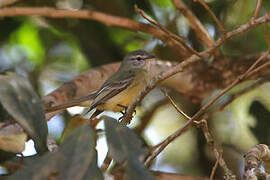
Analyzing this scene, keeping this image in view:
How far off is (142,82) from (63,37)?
148cm

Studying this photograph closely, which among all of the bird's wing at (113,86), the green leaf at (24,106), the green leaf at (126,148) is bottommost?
the green leaf at (126,148)

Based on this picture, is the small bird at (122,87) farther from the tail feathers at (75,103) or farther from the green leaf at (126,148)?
the green leaf at (126,148)

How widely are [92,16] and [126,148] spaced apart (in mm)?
2975

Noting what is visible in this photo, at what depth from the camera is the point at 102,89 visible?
463 cm

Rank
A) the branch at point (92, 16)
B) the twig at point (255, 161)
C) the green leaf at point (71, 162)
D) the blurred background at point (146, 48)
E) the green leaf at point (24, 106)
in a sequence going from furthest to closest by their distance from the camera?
the blurred background at point (146, 48) < the branch at point (92, 16) < the twig at point (255, 161) < the green leaf at point (24, 106) < the green leaf at point (71, 162)

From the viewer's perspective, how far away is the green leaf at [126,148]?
1999 millimetres

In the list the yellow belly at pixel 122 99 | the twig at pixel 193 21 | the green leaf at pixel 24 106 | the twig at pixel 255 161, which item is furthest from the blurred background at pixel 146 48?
the green leaf at pixel 24 106

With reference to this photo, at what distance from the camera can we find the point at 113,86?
185 inches

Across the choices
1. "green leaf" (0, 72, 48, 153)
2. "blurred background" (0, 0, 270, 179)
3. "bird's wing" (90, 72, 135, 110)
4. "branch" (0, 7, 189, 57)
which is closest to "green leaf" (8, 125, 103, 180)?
"green leaf" (0, 72, 48, 153)

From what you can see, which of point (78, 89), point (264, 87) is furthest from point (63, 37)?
point (264, 87)

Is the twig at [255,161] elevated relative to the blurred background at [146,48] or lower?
lower

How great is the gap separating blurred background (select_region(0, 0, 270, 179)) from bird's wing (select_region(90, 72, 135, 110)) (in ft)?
2.56

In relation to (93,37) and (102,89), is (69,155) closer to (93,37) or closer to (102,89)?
(102,89)

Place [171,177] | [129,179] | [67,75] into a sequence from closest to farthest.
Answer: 1. [129,179]
2. [171,177]
3. [67,75]
